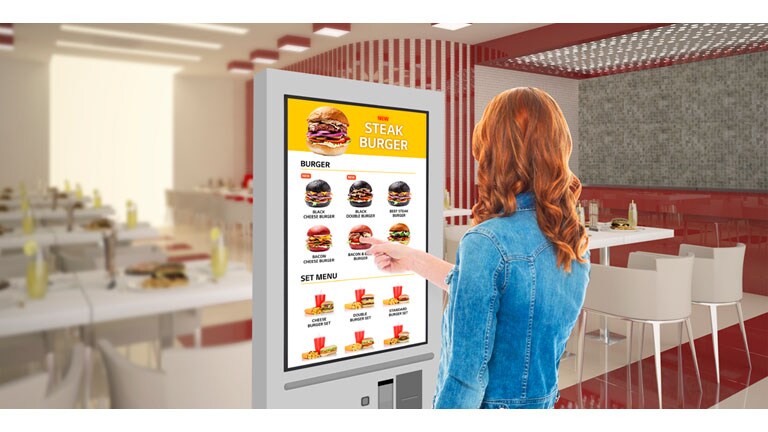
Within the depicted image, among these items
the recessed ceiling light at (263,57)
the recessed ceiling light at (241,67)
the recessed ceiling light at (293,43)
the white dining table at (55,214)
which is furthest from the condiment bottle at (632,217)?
the white dining table at (55,214)

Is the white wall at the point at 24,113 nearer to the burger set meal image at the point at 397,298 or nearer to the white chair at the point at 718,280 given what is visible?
the burger set meal image at the point at 397,298

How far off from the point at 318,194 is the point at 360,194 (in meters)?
0.09

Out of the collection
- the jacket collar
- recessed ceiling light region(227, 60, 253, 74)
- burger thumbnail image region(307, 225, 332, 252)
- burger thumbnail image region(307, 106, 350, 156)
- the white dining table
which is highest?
recessed ceiling light region(227, 60, 253, 74)

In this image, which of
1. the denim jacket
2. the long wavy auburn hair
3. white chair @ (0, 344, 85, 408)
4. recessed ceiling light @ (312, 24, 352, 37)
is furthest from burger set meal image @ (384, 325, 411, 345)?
recessed ceiling light @ (312, 24, 352, 37)

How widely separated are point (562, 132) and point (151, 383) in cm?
109

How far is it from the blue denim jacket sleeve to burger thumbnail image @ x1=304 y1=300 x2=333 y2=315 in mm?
231

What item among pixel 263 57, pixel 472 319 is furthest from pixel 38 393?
pixel 263 57

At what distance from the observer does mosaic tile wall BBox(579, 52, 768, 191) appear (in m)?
4.97

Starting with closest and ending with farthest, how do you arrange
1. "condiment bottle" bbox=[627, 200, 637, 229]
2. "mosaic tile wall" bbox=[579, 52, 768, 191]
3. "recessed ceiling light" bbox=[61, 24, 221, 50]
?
"recessed ceiling light" bbox=[61, 24, 221, 50] → "condiment bottle" bbox=[627, 200, 637, 229] → "mosaic tile wall" bbox=[579, 52, 768, 191]

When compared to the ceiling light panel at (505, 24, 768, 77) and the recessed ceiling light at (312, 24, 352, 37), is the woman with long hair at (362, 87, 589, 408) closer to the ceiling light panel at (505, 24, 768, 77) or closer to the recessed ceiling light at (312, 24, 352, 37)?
the recessed ceiling light at (312, 24, 352, 37)

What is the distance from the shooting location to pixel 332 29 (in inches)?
97.5

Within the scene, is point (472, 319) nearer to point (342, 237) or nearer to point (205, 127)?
point (342, 237)

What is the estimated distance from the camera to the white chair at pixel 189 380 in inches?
50.0

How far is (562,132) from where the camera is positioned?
2.74 ft
